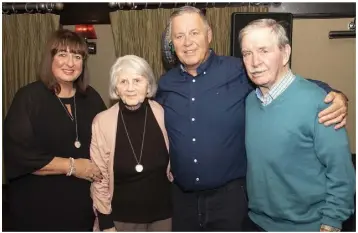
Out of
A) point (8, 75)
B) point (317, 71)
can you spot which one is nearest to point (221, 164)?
point (317, 71)

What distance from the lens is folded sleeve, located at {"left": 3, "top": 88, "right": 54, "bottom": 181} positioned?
1741mm

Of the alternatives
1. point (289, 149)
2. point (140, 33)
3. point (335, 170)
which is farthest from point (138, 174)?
point (140, 33)

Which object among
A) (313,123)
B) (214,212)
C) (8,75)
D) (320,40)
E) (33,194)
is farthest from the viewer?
(8,75)

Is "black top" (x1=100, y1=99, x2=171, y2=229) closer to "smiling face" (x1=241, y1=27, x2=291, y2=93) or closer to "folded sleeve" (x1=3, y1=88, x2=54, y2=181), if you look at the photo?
A: "folded sleeve" (x1=3, y1=88, x2=54, y2=181)

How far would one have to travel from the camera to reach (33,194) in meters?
1.85

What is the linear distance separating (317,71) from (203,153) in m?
2.28

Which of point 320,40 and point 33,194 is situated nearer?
point 33,194

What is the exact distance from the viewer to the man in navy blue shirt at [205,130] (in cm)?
170

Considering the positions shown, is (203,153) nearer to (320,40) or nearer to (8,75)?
(320,40)

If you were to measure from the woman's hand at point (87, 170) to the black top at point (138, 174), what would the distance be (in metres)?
0.10

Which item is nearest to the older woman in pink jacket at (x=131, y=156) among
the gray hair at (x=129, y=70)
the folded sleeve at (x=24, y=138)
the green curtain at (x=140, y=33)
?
the gray hair at (x=129, y=70)

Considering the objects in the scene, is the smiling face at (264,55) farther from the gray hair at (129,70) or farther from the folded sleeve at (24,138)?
the folded sleeve at (24,138)

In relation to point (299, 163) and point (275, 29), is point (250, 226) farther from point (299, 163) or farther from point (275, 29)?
point (275, 29)

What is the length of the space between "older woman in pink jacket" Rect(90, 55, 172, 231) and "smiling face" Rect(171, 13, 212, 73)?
19cm
